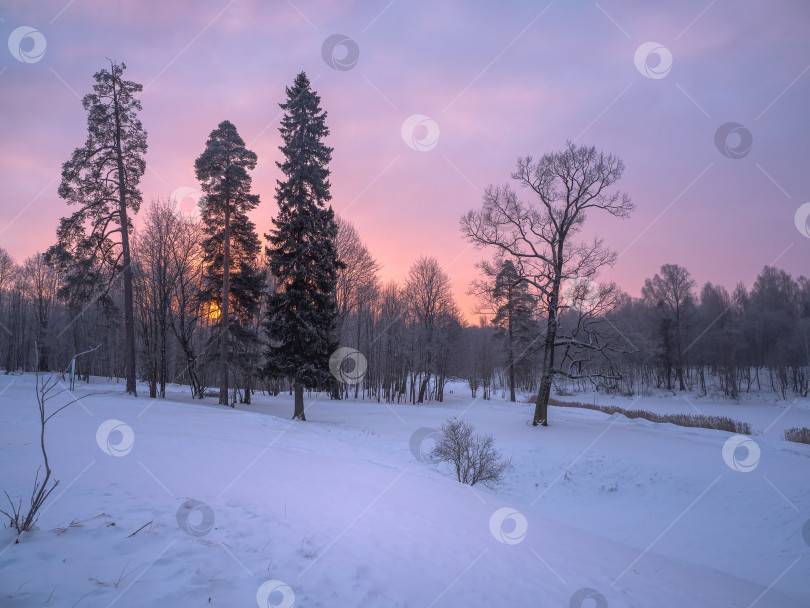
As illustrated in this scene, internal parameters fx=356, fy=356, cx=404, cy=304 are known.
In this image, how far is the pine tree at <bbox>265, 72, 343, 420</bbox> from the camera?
1755cm

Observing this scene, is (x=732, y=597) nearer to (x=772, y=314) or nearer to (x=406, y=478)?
(x=406, y=478)

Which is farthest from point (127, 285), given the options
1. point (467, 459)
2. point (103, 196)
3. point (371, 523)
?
point (371, 523)

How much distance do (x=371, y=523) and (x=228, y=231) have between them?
1891 centimetres

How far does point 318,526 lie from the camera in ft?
17.0

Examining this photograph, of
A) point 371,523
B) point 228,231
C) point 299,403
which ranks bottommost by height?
point 299,403

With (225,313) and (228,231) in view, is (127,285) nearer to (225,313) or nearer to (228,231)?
(225,313)

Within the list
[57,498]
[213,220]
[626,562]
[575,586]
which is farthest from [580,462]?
[213,220]

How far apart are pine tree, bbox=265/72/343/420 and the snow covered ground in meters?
4.67

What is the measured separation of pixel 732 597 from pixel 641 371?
56.3 metres

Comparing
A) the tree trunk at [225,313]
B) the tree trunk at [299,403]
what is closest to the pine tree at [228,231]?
the tree trunk at [225,313]

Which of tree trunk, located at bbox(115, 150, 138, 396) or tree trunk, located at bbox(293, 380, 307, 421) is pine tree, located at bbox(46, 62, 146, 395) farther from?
tree trunk, located at bbox(293, 380, 307, 421)

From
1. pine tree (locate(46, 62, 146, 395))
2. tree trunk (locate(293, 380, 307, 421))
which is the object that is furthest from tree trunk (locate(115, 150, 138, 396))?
tree trunk (locate(293, 380, 307, 421))

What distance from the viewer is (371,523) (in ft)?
18.6

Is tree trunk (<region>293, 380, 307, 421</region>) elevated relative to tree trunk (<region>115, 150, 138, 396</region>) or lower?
lower
